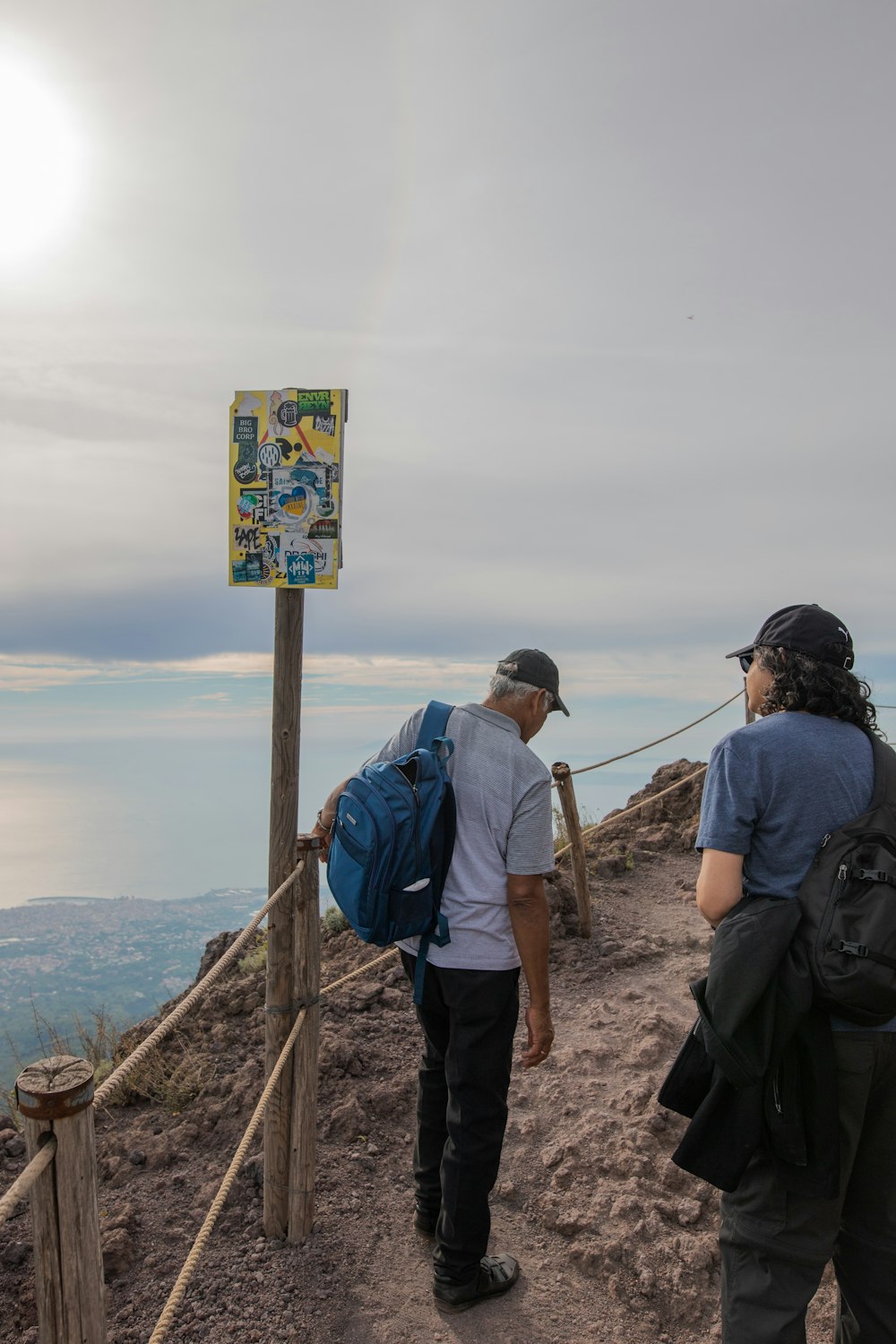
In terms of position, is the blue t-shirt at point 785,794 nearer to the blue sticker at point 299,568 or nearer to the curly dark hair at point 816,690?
the curly dark hair at point 816,690

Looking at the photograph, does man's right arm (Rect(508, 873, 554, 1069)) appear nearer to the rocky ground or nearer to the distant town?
the rocky ground

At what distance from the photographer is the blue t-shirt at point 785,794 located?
6.87 feet

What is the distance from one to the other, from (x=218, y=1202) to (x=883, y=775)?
2.05 metres

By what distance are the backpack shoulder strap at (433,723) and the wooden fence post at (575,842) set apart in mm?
3559

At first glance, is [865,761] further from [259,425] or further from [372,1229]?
[372,1229]

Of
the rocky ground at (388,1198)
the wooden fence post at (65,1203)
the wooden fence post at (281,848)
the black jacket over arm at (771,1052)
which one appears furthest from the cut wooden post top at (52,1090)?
the rocky ground at (388,1198)

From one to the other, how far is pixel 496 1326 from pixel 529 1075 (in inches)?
68.2

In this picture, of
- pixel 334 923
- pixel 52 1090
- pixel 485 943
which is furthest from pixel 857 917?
pixel 334 923

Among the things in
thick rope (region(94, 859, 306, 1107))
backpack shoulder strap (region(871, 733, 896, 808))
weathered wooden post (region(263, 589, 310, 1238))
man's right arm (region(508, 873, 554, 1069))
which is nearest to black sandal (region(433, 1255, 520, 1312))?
weathered wooden post (region(263, 589, 310, 1238))

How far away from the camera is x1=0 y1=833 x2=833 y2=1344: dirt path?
9.69ft

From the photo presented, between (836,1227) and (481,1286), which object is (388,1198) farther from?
(836,1227)

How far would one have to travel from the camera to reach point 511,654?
296 centimetres

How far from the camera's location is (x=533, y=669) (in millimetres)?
2908

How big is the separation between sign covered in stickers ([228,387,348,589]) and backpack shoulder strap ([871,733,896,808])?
6.25 ft
